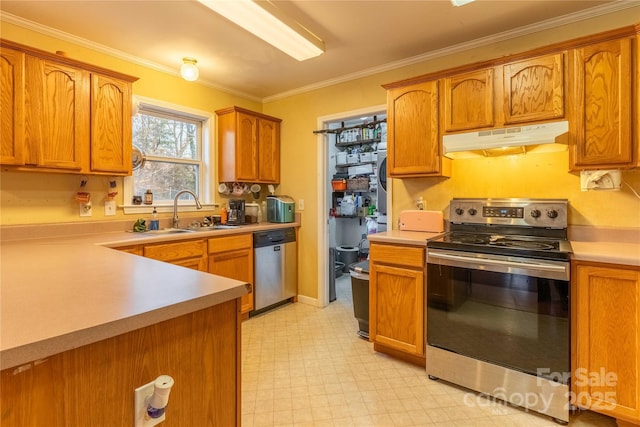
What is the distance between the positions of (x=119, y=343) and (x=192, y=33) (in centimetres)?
239

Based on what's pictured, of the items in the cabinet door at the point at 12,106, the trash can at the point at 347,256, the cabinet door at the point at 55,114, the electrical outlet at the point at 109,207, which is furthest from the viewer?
the trash can at the point at 347,256

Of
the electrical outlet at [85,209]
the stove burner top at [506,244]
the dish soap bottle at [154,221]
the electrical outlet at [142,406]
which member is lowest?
the electrical outlet at [142,406]

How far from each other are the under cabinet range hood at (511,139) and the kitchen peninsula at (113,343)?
1.81 meters

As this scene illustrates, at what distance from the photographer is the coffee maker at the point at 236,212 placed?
133 inches

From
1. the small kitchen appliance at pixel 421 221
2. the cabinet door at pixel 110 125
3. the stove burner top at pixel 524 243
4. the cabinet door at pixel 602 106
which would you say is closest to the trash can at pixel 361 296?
the small kitchen appliance at pixel 421 221

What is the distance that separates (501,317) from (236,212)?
2.55 meters

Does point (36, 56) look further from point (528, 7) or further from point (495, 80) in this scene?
point (528, 7)

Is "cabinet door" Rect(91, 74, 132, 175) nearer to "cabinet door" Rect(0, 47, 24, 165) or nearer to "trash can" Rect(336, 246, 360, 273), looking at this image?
"cabinet door" Rect(0, 47, 24, 165)

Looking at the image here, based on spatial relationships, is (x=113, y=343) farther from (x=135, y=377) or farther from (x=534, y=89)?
(x=534, y=89)

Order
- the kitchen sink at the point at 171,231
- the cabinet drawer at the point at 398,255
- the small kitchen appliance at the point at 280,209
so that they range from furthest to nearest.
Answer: the small kitchen appliance at the point at 280,209, the kitchen sink at the point at 171,231, the cabinet drawer at the point at 398,255

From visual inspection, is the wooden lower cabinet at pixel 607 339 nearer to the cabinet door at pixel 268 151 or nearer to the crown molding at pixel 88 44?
the cabinet door at pixel 268 151

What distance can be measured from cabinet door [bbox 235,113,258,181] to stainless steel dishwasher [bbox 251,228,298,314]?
0.69 meters

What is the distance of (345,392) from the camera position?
1985 millimetres

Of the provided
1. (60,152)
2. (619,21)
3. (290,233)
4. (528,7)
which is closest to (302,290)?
(290,233)
